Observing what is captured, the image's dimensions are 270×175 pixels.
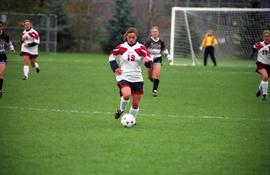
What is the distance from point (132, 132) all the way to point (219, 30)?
28.6 metres

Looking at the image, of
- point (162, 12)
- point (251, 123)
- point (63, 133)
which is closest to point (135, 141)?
point (63, 133)

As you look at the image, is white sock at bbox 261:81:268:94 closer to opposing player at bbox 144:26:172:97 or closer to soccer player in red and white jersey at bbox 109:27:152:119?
opposing player at bbox 144:26:172:97

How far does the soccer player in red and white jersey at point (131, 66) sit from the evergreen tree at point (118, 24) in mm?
32995

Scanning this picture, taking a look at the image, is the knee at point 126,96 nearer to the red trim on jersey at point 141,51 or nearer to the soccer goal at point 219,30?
the red trim on jersey at point 141,51

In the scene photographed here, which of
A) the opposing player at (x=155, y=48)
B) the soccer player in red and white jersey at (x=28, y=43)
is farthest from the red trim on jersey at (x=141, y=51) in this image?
the soccer player in red and white jersey at (x=28, y=43)

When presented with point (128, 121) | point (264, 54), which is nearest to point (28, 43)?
point (264, 54)

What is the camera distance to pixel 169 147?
31.8 feet

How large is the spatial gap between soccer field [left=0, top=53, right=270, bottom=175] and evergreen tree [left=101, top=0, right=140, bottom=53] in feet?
81.7

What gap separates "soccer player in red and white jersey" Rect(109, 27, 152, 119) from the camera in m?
12.2

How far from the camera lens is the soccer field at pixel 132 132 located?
8273 millimetres

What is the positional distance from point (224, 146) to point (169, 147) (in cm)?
93

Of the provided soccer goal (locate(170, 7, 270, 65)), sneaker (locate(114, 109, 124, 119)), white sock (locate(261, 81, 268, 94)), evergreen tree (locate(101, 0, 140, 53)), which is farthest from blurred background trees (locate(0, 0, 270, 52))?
sneaker (locate(114, 109, 124, 119))

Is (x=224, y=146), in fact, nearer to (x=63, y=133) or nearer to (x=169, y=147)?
(x=169, y=147)

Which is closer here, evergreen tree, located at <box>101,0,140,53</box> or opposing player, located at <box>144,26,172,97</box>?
opposing player, located at <box>144,26,172,97</box>
